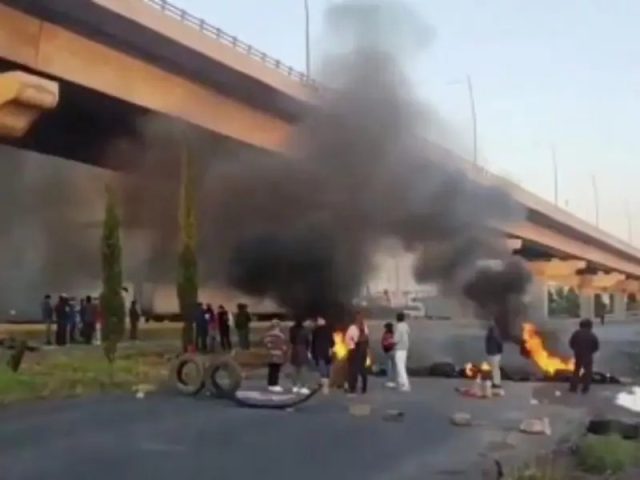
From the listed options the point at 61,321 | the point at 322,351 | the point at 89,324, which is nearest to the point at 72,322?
the point at 89,324

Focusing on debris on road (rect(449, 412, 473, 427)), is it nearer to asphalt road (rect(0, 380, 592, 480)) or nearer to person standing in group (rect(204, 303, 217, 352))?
asphalt road (rect(0, 380, 592, 480))

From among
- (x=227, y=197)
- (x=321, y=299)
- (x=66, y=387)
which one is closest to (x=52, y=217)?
(x=227, y=197)

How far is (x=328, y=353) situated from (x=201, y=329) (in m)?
7.74

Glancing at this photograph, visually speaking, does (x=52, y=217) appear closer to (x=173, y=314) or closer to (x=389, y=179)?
(x=173, y=314)

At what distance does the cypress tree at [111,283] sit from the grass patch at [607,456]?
1248 cm

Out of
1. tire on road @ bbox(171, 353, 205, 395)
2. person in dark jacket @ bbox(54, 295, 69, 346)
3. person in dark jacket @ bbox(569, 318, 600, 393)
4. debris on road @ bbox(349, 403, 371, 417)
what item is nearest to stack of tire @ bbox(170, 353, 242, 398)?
tire on road @ bbox(171, 353, 205, 395)

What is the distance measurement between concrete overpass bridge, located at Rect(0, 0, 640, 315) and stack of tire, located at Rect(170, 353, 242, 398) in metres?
6.28

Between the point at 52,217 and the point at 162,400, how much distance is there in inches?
877

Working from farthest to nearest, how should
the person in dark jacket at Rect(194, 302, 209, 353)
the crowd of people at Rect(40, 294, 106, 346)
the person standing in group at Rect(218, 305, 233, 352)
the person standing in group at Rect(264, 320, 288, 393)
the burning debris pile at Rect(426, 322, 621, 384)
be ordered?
the person standing in group at Rect(218, 305, 233, 352) → the crowd of people at Rect(40, 294, 106, 346) → the person in dark jacket at Rect(194, 302, 209, 353) → the burning debris pile at Rect(426, 322, 621, 384) → the person standing in group at Rect(264, 320, 288, 393)

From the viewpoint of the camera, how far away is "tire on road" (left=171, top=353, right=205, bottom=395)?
1875 centimetres

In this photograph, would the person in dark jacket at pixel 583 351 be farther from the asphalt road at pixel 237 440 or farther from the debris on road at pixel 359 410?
the debris on road at pixel 359 410

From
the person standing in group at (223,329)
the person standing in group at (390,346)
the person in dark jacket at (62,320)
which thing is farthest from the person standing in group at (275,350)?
the person standing in group at (223,329)

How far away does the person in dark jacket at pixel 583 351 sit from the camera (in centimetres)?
1942

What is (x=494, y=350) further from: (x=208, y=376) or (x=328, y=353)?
(x=208, y=376)
